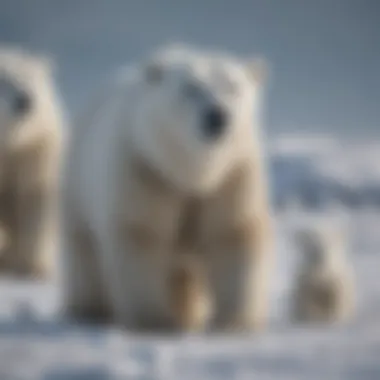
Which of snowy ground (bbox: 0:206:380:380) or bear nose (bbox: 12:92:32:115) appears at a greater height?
bear nose (bbox: 12:92:32:115)

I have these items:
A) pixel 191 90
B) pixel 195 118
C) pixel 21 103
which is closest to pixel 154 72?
pixel 191 90

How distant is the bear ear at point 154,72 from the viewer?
3.71 metres

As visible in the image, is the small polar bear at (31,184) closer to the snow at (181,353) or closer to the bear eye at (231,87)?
the snow at (181,353)

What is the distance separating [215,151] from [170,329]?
0.67 metres

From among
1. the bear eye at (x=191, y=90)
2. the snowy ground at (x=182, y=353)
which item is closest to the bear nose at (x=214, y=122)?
the bear eye at (x=191, y=90)

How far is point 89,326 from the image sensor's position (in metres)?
3.72

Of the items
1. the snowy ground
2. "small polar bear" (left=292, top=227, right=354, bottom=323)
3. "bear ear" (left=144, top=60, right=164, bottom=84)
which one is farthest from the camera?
"small polar bear" (left=292, top=227, right=354, bottom=323)

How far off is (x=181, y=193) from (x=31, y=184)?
2987 mm

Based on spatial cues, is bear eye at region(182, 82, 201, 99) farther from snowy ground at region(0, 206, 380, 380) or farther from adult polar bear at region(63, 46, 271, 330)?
snowy ground at region(0, 206, 380, 380)

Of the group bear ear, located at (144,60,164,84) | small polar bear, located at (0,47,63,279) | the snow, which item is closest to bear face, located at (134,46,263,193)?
bear ear, located at (144,60,164,84)

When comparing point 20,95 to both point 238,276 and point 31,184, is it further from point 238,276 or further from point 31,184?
point 238,276

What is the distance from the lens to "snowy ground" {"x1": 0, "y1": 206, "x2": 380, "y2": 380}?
252 centimetres

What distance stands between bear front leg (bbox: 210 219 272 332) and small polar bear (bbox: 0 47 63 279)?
2931 mm

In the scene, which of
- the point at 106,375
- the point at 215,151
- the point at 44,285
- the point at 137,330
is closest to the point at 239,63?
the point at 215,151
